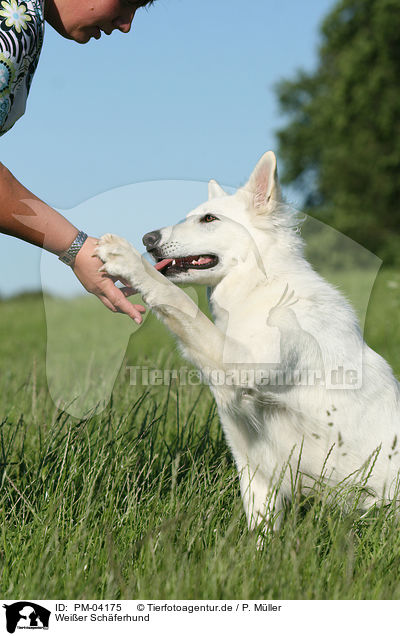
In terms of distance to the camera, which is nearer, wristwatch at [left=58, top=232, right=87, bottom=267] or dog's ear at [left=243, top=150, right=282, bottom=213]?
wristwatch at [left=58, top=232, right=87, bottom=267]

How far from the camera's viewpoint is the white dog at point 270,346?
9.70 ft

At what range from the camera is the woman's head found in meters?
3.07

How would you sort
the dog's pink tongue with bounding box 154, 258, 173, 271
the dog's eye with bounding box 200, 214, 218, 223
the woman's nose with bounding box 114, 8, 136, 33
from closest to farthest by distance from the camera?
the woman's nose with bounding box 114, 8, 136, 33 → the dog's pink tongue with bounding box 154, 258, 173, 271 → the dog's eye with bounding box 200, 214, 218, 223

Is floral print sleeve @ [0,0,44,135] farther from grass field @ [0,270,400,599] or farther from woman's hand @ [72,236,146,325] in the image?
grass field @ [0,270,400,599]

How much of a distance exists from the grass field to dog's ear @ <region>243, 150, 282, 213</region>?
1.10m

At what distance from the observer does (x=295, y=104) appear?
42.7 m

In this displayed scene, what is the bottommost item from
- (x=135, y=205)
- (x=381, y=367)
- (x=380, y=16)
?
(x=381, y=367)

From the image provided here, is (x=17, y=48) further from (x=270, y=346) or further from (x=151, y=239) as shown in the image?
(x=270, y=346)

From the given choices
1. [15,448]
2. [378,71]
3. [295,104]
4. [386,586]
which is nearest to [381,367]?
[386,586]

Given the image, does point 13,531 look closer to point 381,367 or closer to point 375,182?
point 381,367

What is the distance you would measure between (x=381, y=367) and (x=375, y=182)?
2984 cm
